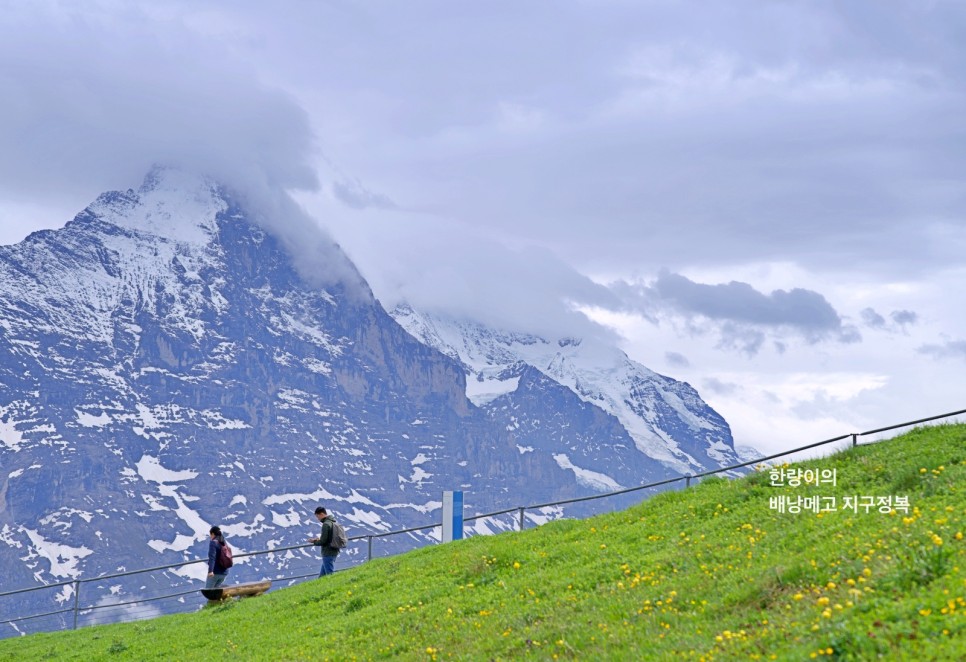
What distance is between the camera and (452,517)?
110 feet

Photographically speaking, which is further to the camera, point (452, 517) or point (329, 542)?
point (452, 517)

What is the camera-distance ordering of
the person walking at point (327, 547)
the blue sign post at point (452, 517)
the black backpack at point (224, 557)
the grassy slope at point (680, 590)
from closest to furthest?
the grassy slope at point (680, 590)
the person walking at point (327, 547)
the black backpack at point (224, 557)
the blue sign post at point (452, 517)

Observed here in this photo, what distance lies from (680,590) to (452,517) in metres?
19.5

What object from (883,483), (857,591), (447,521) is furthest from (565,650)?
(447,521)

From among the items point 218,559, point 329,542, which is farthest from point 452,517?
point 218,559

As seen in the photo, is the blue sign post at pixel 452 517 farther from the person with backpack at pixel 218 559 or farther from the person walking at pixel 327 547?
the person with backpack at pixel 218 559

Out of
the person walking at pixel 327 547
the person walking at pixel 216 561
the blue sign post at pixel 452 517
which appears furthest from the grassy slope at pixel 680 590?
the blue sign post at pixel 452 517

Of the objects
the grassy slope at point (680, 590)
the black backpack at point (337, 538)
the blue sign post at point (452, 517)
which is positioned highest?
the blue sign post at point (452, 517)

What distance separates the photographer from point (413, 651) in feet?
52.0

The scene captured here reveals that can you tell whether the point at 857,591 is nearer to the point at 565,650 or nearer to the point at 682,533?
the point at 565,650

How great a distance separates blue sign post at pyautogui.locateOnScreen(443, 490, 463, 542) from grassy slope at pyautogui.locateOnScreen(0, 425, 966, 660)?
730cm

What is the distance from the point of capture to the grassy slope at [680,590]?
1117 centimetres

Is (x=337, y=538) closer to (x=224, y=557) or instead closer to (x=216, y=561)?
(x=224, y=557)

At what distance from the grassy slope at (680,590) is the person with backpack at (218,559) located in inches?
227
